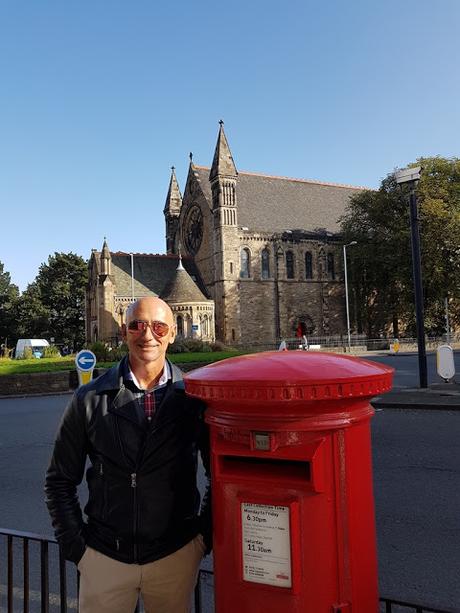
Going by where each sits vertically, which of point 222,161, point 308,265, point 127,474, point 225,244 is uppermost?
point 222,161

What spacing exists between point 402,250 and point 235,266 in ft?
44.6

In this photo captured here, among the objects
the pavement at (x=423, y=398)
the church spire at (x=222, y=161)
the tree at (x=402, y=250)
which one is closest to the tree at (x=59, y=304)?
the church spire at (x=222, y=161)

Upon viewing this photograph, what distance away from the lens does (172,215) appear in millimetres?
53188

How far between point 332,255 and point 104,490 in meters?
49.1

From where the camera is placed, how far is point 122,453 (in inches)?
84.0

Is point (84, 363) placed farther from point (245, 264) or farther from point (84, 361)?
point (245, 264)

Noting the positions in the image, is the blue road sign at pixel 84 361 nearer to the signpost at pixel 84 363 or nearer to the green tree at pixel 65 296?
the signpost at pixel 84 363

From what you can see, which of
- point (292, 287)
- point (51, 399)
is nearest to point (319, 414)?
point (51, 399)

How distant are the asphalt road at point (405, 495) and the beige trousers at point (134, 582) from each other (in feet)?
3.54

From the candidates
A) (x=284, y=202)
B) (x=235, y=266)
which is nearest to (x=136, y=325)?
(x=235, y=266)

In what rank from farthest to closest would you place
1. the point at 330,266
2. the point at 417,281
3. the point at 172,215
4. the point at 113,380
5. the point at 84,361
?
1. the point at 172,215
2. the point at 330,266
3. the point at 417,281
4. the point at 84,361
5. the point at 113,380

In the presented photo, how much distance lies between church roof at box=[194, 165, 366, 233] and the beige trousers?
44.2m

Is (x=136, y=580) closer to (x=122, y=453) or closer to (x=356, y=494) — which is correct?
(x=122, y=453)

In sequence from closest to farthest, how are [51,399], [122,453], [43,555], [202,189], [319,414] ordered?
[319,414] → [122,453] → [43,555] → [51,399] → [202,189]
